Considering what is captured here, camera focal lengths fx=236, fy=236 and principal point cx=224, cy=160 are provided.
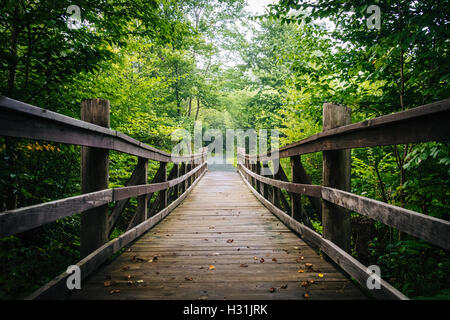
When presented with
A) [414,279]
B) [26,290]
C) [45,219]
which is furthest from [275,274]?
[26,290]

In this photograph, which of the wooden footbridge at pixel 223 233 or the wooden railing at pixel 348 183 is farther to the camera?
the wooden footbridge at pixel 223 233

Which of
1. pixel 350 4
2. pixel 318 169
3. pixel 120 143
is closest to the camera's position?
pixel 120 143

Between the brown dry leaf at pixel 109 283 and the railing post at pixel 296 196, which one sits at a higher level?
the railing post at pixel 296 196

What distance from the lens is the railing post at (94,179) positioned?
2074 mm

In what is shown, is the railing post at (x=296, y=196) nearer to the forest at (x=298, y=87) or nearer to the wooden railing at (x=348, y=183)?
the wooden railing at (x=348, y=183)

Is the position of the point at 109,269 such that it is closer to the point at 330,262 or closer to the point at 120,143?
the point at 120,143

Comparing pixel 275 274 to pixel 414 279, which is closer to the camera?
pixel 275 274

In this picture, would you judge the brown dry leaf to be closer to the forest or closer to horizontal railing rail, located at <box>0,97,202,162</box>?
the forest

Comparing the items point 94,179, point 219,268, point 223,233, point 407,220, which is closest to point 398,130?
point 407,220

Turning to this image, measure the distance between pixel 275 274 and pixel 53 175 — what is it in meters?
3.51

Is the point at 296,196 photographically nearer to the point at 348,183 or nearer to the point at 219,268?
the point at 348,183

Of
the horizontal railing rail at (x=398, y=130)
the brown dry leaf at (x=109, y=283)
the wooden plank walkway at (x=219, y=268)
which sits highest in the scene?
the horizontal railing rail at (x=398, y=130)

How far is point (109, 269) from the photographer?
203 centimetres

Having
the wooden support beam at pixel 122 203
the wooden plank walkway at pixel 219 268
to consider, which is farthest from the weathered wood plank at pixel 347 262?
the wooden support beam at pixel 122 203
